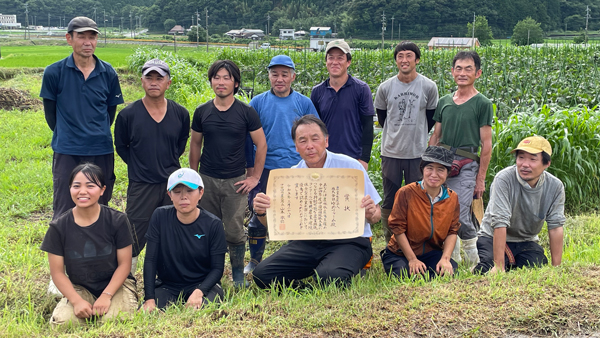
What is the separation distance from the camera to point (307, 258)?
3551 millimetres

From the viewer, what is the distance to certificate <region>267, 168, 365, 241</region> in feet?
11.3

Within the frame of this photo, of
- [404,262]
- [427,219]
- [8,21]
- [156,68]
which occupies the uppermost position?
[8,21]

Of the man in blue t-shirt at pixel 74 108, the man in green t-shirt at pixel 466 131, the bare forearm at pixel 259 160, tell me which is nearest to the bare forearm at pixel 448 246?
the man in green t-shirt at pixel 466 131

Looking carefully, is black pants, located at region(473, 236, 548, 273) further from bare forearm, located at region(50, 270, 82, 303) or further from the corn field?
bare forearm, located at region(50, 270, 82, 303)

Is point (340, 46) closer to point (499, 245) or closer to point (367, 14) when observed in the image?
point (499, 245)

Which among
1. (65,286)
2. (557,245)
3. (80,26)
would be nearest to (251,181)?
(65,286)

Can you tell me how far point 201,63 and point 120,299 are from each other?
19.8 m

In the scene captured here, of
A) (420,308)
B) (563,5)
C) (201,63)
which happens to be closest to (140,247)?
(420,308)

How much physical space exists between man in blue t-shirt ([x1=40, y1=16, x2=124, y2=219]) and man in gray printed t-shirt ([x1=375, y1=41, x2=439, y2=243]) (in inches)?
95.4

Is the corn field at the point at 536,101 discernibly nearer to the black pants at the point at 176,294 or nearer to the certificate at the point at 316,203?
the certificate at the point at 316,203

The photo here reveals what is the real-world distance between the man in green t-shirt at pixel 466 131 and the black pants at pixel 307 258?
3.47 feet

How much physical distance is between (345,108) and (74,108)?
7.20ft

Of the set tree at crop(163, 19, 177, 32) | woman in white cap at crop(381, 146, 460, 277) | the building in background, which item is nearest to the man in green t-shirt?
woman in white cap at crop(381, 146, 460, 277)

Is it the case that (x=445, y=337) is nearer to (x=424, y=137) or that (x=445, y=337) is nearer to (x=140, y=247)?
(x=424, y=137)
